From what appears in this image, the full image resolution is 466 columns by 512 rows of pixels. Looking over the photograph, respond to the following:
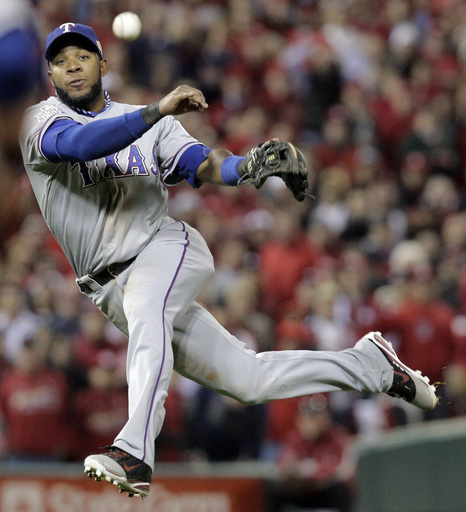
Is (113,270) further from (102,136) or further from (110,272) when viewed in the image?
(102,136)

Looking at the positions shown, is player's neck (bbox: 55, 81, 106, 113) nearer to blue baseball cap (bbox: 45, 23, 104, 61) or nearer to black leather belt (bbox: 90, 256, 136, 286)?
blue baseball cap (bbox: 45, 23, 104, 61)

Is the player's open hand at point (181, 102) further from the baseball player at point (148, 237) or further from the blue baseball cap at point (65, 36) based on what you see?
the blue baseball cap at point (65, 36)

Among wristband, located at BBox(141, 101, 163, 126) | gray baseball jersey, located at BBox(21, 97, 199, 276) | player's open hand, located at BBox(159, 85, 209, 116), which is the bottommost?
gray baseball jersey, located at BBox(21, 97, 199, 276)

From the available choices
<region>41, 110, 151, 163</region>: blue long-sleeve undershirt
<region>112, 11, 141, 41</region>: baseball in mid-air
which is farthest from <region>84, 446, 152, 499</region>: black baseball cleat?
<region>112, 11, 141, 41</region>: baseball in mid-air

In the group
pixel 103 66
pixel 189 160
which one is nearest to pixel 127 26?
pixel 103 66

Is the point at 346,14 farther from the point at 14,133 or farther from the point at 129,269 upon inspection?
the point at 14,133

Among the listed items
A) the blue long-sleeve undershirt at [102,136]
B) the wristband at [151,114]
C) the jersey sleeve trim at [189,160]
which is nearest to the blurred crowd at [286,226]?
the jersey sleeve trim at [189,160]
